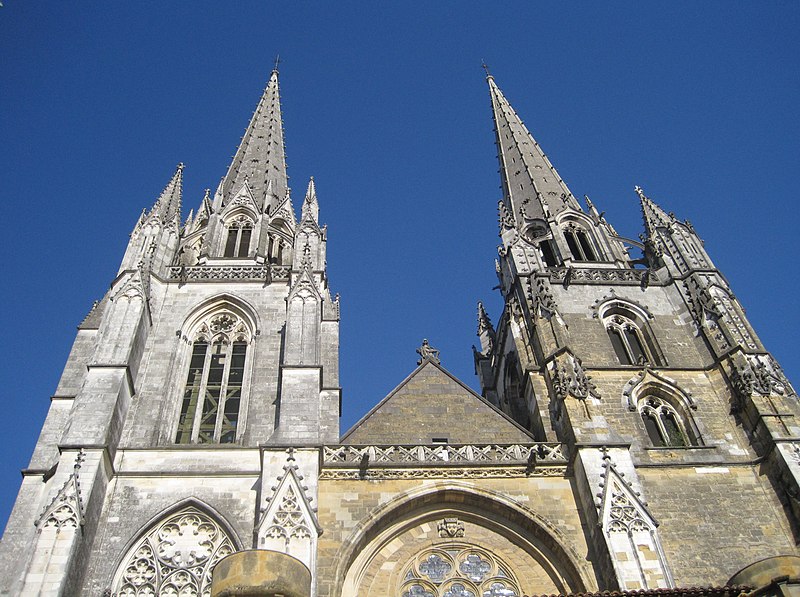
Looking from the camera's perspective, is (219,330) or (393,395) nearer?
(393,395)

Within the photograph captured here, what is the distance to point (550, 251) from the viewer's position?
2322 centimetres

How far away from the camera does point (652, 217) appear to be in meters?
21.9

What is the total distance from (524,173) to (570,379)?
1300 cm

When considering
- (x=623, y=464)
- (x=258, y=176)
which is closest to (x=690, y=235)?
(x=623, y=464)

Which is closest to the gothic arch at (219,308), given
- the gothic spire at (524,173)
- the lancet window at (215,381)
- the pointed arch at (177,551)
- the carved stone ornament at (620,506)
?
the lancet window at (215,381)

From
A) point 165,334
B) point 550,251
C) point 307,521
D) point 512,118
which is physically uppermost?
point 512,118

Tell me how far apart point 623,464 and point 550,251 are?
1058 cm

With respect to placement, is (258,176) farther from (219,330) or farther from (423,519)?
(423,519)

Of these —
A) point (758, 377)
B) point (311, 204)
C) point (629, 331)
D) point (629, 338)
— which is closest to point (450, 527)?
point (758, 377)

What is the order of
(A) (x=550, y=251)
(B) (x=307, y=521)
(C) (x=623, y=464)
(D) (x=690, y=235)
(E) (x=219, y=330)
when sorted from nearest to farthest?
(B) (x=307, y=521), (C) (x=623, y=464), (E) (x=219, y=330), (D) (x=690, y=235), (A) (x=550, y=251)

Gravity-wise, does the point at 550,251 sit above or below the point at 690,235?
above

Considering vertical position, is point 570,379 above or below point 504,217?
below

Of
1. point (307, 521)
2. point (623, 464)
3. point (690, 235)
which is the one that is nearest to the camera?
point (307, 521)

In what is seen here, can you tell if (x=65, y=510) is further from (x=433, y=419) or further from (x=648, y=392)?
(x=648, y=392)
